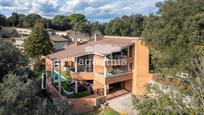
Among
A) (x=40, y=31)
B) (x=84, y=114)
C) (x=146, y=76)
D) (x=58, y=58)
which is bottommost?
(x=84, y=114)

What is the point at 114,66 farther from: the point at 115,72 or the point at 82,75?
the point at 82,75

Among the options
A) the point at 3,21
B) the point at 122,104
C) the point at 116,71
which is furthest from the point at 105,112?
the point at 3,21

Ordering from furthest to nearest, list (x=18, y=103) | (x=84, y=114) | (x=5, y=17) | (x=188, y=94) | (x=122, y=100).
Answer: (x=5, y=17)
(x=122, y=100)
(x=84, y=114)
(x=18, y=103)
(x=188, y=94)

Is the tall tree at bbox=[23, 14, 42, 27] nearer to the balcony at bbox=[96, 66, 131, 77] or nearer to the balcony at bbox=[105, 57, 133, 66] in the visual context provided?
the balcony at bbox=[96, 66, 131, 77]

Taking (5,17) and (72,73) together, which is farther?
(5,17)

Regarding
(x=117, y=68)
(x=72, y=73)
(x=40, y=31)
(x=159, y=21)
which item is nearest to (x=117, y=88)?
(x=117, y=68)

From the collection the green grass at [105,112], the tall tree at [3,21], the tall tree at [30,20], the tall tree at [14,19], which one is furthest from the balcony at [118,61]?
the tall tree at [14,19]

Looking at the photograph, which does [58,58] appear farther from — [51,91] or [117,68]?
[117,68]
